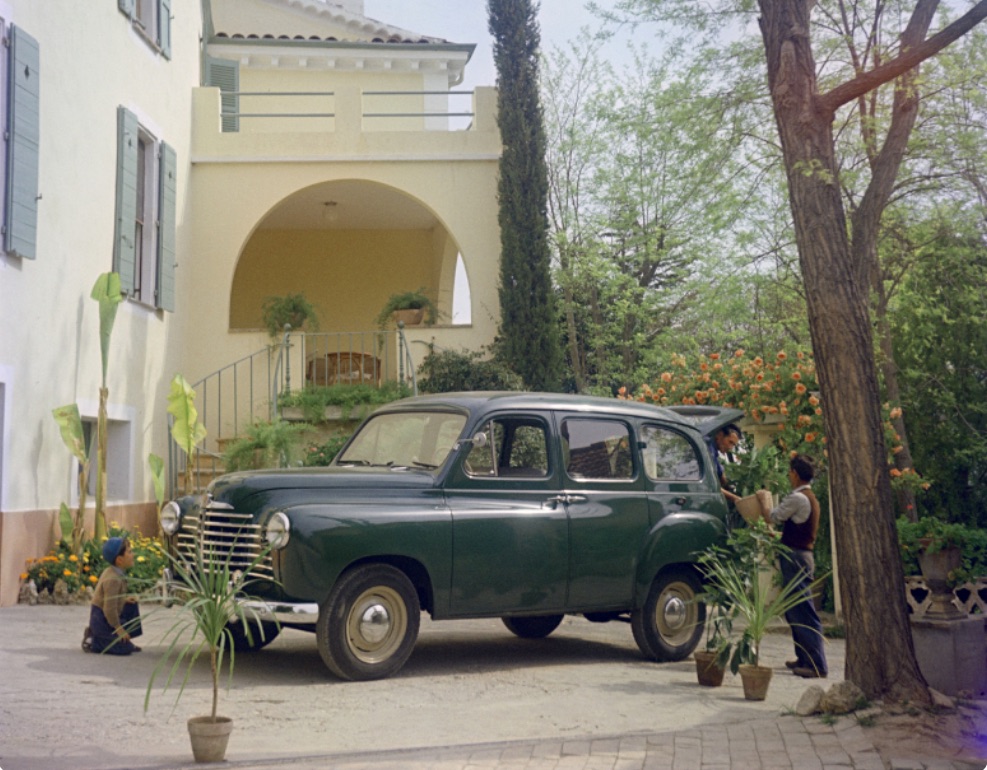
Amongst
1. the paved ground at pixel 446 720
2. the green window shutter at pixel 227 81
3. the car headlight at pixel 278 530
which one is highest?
the green window shutter at pixel 227 81

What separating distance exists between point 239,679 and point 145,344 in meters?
8.05

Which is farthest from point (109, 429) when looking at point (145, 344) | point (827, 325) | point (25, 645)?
point (827, 325)

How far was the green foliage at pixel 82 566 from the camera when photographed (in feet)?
37.3

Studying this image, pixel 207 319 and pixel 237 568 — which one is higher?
pixel 207 319

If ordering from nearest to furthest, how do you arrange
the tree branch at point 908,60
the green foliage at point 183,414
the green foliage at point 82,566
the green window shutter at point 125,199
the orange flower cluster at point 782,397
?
1. the tree branch at point 908,60
2. the green foliage at point 82,566
3. the orange flower cluster at point 782,397
4. the green window shutter at point 125,199
5. the green foliage at point 183,414

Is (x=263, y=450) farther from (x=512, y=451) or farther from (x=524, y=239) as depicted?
(x=512, y=451)

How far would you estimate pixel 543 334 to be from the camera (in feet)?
57.0

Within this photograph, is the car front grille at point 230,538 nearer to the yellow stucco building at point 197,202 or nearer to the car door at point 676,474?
the car door at point 676,474

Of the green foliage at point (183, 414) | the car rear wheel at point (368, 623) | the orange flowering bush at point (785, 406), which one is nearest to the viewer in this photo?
the car rear wheel at point (368, 623)

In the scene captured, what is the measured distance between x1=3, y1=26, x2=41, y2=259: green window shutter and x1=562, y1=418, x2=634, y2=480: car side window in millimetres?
5589

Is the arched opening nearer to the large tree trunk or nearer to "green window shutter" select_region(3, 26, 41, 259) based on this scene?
"green window shutter" select_region(3, 26, 41, 259)

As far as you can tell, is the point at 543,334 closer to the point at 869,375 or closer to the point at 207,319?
the point at 207,319

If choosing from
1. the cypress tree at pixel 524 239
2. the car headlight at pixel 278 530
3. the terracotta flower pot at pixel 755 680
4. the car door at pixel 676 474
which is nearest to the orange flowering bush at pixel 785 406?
the car door at pixel 676 474

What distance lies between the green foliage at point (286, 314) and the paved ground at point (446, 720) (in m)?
8.32
